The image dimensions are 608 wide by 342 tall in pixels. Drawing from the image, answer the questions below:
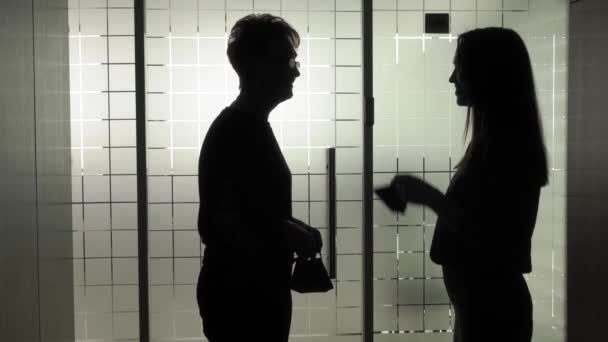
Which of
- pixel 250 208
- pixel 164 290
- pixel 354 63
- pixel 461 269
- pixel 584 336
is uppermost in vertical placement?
pixel 354 63

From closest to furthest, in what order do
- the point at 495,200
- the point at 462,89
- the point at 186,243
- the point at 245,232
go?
the point at 245,232
the point at 495,200
the point at 462,89
the point at 186,243

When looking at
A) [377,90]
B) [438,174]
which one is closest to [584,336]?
[438,174]

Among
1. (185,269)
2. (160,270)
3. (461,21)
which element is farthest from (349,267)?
(461,21)

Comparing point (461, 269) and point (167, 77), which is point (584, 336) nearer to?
point (461, 269)

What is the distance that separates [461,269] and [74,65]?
1672 mm

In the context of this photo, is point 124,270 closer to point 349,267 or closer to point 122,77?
point 122,77

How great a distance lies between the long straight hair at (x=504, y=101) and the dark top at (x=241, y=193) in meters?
0.55

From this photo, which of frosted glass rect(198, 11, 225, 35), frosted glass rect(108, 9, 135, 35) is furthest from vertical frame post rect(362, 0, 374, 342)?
frosted glass rect(108, 9, 135, 35)

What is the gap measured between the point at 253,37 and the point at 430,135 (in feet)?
3.73

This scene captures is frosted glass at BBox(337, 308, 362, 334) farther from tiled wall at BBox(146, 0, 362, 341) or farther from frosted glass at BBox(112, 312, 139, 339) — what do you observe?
frosted glass at BBox(112, 312, 139, 339)

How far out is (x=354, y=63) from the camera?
245cm

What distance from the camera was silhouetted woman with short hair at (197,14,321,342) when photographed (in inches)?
56.1

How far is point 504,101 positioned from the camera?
1.59 m

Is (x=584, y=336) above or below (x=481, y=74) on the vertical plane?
below
